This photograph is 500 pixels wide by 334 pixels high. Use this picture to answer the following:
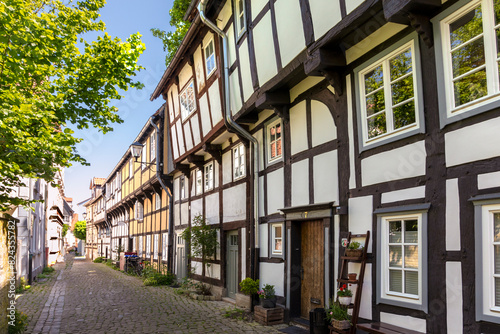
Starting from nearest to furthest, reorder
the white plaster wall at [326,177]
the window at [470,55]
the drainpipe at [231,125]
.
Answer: the window at [470,55], the white plaster wall at [326,177], the drainpipe at [231,125]

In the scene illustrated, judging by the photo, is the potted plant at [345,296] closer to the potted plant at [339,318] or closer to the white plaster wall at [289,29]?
the potted plant at [339,318]

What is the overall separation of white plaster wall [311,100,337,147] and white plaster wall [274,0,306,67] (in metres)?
0.97

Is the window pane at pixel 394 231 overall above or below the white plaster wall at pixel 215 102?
below

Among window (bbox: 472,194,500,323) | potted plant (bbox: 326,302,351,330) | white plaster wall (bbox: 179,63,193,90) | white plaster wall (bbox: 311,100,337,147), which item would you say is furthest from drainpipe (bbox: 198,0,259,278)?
window (bbox: 472,194,500,323)

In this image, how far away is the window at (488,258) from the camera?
434cm

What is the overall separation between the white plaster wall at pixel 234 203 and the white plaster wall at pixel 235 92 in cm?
200

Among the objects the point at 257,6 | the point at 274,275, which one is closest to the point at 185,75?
the point at 257,6

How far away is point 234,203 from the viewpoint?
1201cm

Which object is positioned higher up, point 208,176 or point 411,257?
point 208,176

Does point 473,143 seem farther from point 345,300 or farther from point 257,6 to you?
point 257,6

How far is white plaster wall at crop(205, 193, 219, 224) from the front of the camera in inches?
531

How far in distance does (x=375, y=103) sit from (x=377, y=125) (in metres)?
0.34

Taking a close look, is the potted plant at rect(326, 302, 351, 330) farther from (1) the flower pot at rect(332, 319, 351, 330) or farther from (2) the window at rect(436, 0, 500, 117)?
(2) the window at rect(436, 0, 500, 117)

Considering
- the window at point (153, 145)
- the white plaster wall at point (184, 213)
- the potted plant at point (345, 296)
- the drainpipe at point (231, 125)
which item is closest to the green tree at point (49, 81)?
the drainpipe at point (231, 125)
